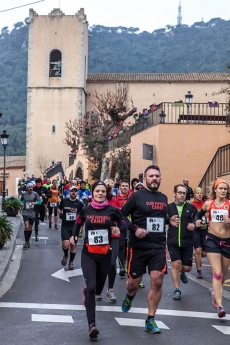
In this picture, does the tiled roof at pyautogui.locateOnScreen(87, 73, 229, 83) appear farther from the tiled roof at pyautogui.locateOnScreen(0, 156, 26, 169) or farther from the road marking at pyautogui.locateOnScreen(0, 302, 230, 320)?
the road marking at pyautogui.locateOnScreen(0, 302, 230, 320)

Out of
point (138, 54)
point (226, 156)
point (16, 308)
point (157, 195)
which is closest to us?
point (157, 195)

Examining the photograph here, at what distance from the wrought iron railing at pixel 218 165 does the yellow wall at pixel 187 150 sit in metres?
1.41

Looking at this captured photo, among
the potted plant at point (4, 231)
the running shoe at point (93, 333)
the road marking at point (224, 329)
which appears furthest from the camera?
the potted plant at point (4, 231)

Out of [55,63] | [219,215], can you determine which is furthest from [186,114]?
[55,63]

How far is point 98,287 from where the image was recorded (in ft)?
30.0

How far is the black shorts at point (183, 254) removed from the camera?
11436 mm

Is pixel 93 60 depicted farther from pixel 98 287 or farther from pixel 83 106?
pixel 98 287

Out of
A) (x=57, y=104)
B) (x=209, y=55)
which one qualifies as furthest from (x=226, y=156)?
(x=209, y=55)

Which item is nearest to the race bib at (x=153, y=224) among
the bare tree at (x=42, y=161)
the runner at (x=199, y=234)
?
the runner at (x=199, y=234)

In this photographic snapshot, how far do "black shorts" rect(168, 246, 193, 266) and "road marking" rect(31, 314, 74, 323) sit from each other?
2555 millimetres

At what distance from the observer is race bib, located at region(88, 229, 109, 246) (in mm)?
8844

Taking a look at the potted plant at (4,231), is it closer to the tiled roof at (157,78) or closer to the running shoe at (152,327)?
the running shoe at (152,327)

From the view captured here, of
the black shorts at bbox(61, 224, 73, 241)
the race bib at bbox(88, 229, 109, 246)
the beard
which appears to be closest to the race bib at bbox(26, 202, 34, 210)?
the black shorts at bbox(61, 224, 73, 241)

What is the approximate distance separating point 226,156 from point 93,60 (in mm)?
124661
